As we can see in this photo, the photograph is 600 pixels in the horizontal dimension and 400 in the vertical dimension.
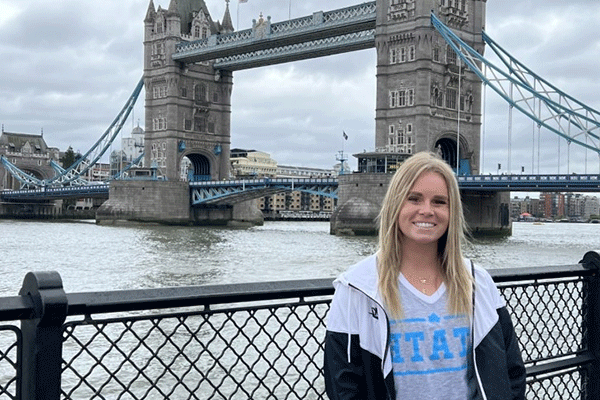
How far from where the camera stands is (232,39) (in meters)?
50.7

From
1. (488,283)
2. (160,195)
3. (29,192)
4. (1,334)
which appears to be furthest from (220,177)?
(488,283)

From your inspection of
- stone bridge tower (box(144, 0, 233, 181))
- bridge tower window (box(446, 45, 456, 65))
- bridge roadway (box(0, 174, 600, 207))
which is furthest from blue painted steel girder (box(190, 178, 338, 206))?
bridge tower window (box(446, 45, 456, 65))

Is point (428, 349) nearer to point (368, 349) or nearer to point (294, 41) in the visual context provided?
point (368, 349)

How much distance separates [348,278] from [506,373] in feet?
1.64

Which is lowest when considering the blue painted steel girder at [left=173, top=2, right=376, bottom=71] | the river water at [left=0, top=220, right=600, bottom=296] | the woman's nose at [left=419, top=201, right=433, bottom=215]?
the river water at [left=0, top=220, right=600, bottom=296]

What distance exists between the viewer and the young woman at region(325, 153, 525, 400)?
6.79 feet

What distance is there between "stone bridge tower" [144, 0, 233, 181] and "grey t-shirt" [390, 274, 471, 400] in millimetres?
52419

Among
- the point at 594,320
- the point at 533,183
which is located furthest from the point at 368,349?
the point at 533,183

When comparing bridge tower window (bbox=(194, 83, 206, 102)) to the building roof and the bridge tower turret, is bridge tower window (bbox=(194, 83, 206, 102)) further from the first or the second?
the building roof

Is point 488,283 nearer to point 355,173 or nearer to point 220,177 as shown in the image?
point 355,173

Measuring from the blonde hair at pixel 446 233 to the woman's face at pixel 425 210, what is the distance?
0.02 metres

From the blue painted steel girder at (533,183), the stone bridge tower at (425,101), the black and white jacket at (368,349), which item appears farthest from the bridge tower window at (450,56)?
the black and white jacket at (368,349)

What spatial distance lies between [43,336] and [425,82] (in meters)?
40.0

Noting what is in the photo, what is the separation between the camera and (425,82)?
40812 millimetres
